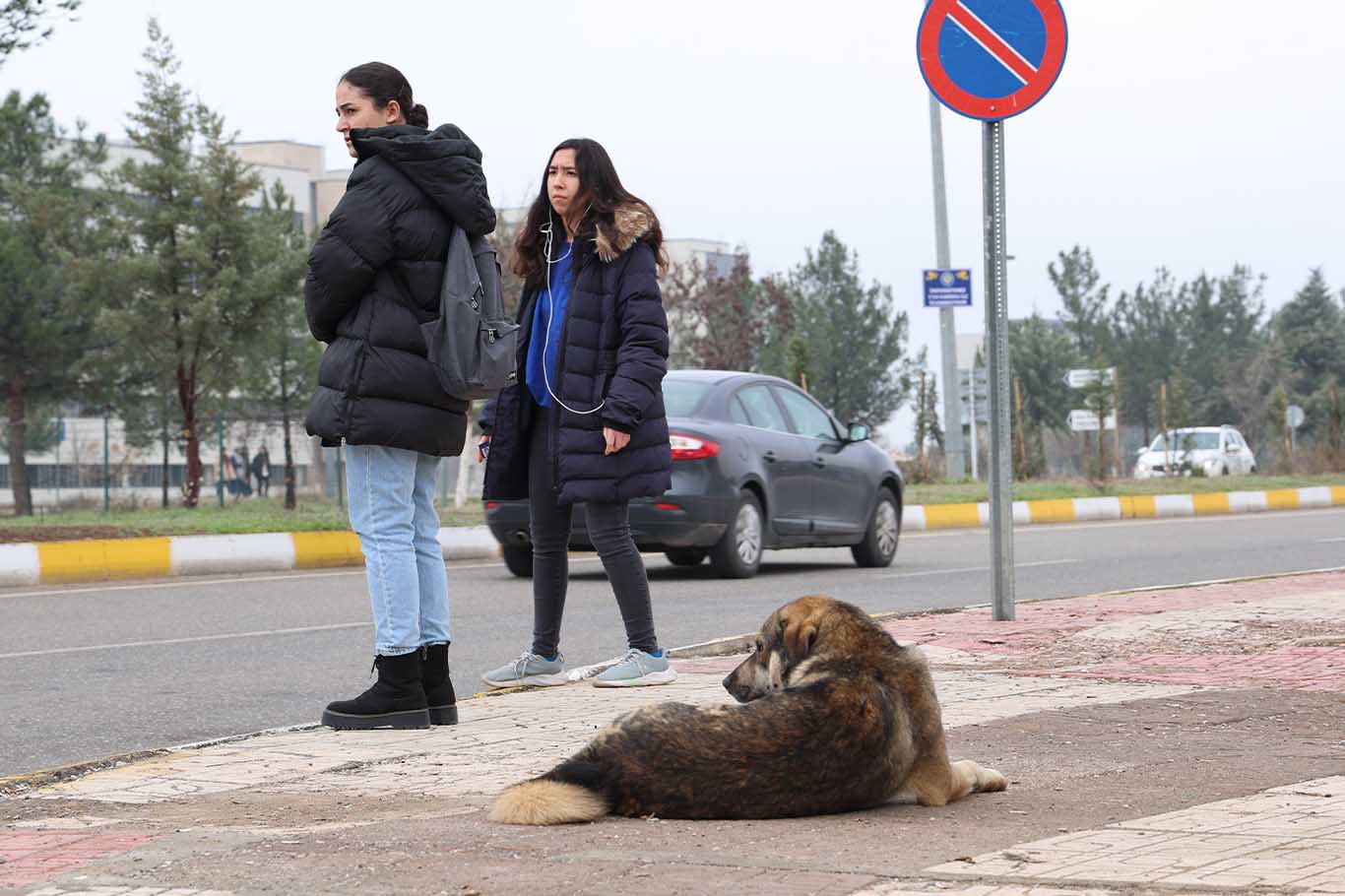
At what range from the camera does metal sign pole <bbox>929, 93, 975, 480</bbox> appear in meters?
31.7

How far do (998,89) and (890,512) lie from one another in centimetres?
732

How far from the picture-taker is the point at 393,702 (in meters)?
6.34

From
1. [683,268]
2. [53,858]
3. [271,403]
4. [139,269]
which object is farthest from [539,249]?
[683,268]

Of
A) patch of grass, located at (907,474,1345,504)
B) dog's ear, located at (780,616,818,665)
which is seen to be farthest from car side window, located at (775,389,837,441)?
patch of grass, located at (907,474,1345,504)

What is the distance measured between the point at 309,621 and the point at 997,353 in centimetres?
426

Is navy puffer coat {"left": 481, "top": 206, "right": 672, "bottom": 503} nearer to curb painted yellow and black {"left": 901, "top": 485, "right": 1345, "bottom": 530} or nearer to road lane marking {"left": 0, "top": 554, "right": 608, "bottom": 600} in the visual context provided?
road lane marking {"left": 0, "top": 554, "right": 608, "bottom": 600}

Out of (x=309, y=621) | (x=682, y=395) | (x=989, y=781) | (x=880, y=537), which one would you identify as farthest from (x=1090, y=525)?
(x=989, y=781)

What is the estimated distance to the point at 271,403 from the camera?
38344mm

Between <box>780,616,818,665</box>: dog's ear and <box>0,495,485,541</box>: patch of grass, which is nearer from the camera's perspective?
<box>780,616,818,665</box>: dog's ear

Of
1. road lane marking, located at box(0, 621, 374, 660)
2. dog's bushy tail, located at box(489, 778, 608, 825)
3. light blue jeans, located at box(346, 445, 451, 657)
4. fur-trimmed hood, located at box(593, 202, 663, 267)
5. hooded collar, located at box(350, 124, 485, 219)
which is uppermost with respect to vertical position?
hooded collar, located at box(350, 124, 485, 219)

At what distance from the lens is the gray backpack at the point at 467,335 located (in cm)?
615

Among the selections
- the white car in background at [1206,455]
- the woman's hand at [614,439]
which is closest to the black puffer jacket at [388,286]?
the woman's hand at [614,439]

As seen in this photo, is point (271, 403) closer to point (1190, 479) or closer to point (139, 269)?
point (139, 269)

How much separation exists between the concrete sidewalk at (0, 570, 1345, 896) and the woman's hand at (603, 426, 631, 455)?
0.91 metres
